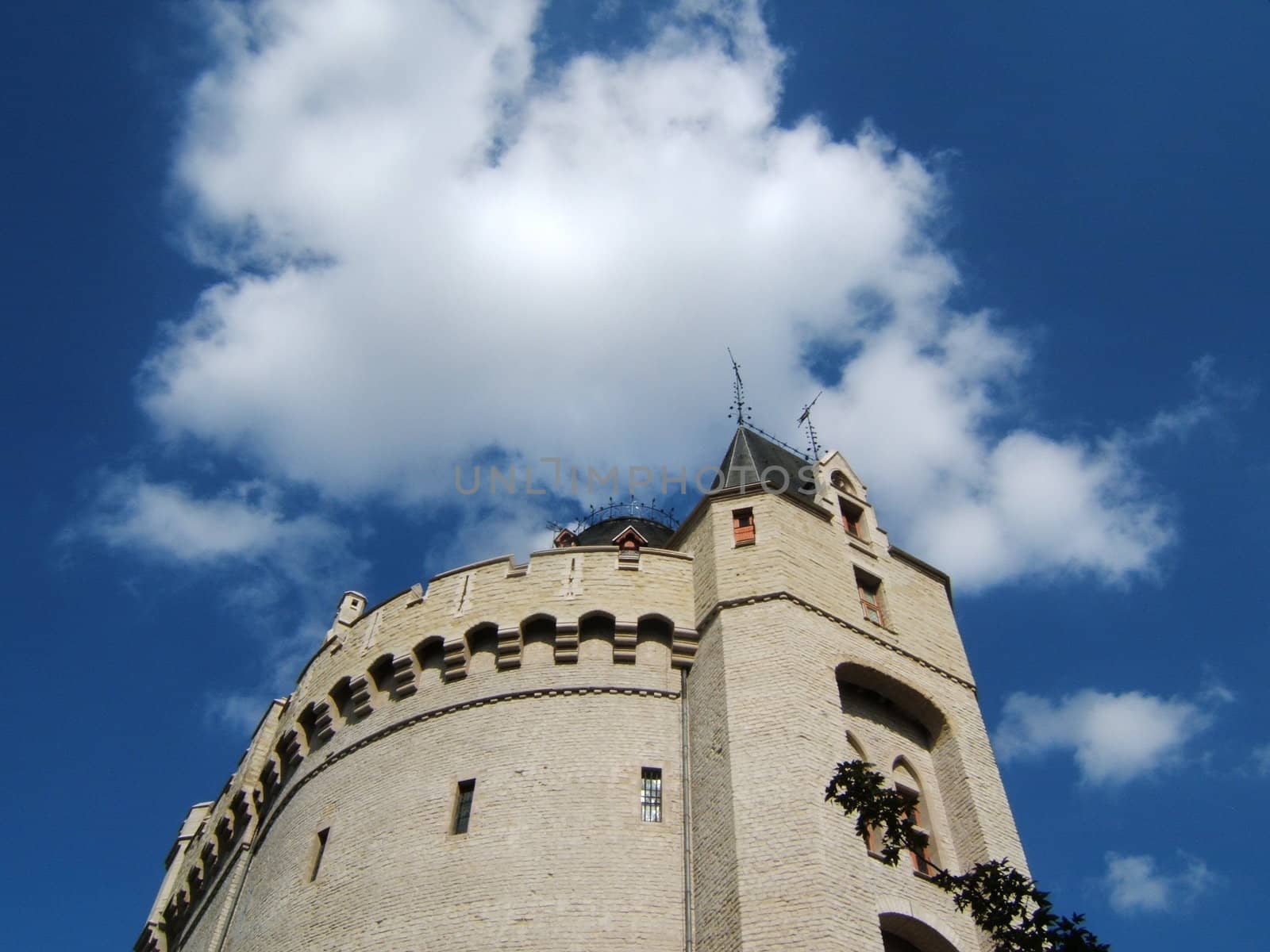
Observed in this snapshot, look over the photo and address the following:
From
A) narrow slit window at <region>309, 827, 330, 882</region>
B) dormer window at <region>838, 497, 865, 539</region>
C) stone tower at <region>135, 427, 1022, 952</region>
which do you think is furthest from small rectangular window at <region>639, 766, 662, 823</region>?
dormer window at <region>838, 497, 865, 539</region>

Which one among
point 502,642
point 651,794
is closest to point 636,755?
point 651,794

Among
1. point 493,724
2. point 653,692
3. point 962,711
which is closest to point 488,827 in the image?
point 493,724

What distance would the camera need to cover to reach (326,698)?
79.9 ft

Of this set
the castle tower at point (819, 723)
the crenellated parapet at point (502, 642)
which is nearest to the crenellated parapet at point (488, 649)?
the crenellated parapet at point (502, 642)

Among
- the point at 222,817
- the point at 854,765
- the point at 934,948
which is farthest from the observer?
the point at 222,817

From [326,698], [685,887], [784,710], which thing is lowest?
[685,887]

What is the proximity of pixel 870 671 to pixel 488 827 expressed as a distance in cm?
742

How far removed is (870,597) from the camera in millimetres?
23938

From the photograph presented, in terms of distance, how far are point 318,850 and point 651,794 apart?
6.51m

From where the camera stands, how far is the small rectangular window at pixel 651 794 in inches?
770

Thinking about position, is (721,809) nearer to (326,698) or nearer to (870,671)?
(870,671)

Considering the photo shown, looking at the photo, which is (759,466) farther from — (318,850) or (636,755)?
(318,850)

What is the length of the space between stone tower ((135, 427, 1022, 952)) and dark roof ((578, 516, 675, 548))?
10.3 m

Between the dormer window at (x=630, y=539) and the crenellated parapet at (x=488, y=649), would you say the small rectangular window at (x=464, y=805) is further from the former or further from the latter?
the dormer window at (x=630, y=539)
